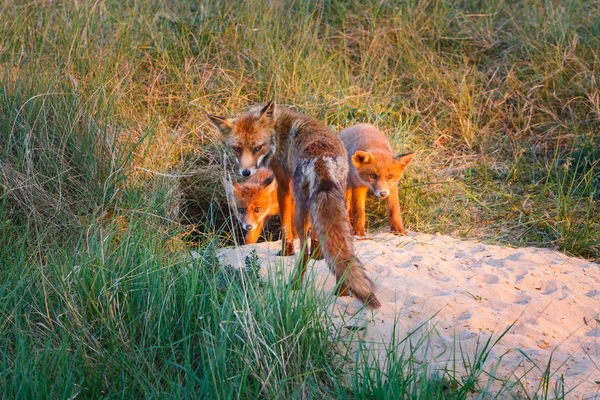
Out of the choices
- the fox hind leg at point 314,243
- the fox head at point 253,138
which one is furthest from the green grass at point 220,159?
the fox hind leg at point 314,243

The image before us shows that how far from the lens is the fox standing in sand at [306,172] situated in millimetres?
4324

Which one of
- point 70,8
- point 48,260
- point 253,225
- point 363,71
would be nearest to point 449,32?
point 363,71

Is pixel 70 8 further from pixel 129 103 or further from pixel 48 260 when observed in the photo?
pixel 48 260

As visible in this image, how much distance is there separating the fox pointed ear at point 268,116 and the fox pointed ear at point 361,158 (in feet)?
3.07

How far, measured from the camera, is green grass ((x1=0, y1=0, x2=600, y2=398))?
3.61 m

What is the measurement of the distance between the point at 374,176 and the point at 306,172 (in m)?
1.54

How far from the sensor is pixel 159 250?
4.81 meters

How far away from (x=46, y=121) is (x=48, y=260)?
1696mm

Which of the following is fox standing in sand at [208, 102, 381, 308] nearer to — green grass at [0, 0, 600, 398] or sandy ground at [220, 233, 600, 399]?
sandy ground at [220, 233, 600, 399]

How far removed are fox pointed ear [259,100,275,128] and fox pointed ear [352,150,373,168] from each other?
934mm

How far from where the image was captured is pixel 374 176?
6488 millimetres

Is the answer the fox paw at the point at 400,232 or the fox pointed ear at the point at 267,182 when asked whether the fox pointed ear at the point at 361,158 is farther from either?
the fox pointed ear at the point at 267,182

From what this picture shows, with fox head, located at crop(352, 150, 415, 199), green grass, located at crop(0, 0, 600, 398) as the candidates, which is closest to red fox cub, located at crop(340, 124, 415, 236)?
fox head, located at crop(352, 150, 415, 199)

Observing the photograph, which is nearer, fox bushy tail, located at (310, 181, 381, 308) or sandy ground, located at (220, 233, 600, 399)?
sandy ground, located at (220, 233, 600, 399)
